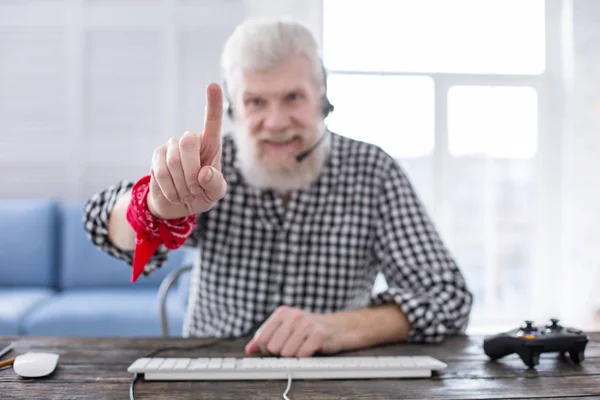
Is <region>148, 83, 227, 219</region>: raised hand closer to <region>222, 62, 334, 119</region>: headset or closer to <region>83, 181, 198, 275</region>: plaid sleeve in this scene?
<region>83, 181, 198, 275</region>: plaid sleeve

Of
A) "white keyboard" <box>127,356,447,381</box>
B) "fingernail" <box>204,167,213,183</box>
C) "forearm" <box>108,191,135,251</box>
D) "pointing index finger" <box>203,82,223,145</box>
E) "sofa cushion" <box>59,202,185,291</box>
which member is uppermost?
"pointing index finger" <box>203,82,223,145</box>

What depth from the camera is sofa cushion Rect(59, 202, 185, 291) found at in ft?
9.78

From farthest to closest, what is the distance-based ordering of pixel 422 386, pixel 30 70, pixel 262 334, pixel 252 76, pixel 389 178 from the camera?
pixel 30 70, pixel 389 178, pixel 252 76, pixel 262 334, pixel 422 386

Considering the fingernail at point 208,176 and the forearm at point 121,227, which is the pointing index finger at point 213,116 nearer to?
the fingernail at point 208,176

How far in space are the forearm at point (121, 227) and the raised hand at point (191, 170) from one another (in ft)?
0.74

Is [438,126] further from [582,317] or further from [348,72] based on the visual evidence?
[582,317]

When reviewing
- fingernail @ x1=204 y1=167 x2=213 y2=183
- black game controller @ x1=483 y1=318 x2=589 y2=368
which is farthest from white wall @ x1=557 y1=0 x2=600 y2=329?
fingernail @ x1=204 y1=167 x2=213 y2=183

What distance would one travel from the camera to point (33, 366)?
721 mm

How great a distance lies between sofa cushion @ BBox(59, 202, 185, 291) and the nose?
6.28 feet

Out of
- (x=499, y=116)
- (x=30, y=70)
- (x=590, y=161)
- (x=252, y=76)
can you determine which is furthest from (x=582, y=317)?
(x=30, y=70)

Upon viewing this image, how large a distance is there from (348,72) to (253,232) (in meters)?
2.42

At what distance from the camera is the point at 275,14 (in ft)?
11.1

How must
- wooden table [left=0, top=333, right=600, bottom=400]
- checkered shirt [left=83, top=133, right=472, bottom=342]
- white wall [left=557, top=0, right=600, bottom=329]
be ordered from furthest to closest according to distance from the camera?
white wall [left=557, top=0, right=600, bottom=329]
checkered shirt [left=83, top=133, right=472, bottom=342]
wooden table [left=0, top=333, right=600, bottom=400]

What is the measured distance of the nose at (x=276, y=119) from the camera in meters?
1.19
